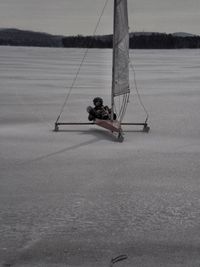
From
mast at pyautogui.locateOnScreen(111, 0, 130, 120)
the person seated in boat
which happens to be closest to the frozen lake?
the person seated in boat

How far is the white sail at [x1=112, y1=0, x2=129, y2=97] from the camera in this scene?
15.3 m

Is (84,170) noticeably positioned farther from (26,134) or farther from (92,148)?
(26,134)

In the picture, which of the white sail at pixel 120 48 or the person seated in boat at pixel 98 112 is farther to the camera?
the person seated in boat at pixel 98 112

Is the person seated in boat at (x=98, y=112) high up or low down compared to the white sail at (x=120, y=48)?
down

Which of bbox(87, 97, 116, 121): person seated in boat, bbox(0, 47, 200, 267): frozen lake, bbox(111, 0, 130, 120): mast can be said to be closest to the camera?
bbox(0, 47, 200, 267): frozen lake

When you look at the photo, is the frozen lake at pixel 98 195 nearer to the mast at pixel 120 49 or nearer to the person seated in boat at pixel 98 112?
the person seated in boat at pixel 98 112

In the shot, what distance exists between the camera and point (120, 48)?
51.1 ft

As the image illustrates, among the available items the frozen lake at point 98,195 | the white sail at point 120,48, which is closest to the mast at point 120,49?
the white sail at point 120,48

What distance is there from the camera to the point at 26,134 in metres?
15.6

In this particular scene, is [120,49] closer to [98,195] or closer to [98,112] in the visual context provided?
[98,112]

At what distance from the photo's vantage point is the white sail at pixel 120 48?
50.3ft

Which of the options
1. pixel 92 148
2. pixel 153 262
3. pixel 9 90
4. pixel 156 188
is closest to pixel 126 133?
pixel 92 148

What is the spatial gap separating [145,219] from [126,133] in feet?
26.4

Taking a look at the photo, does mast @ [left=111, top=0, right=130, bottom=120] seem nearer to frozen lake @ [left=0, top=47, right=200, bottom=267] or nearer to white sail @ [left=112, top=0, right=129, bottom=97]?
white sail @ [left=112, top=0, right=129, bottom=97]
